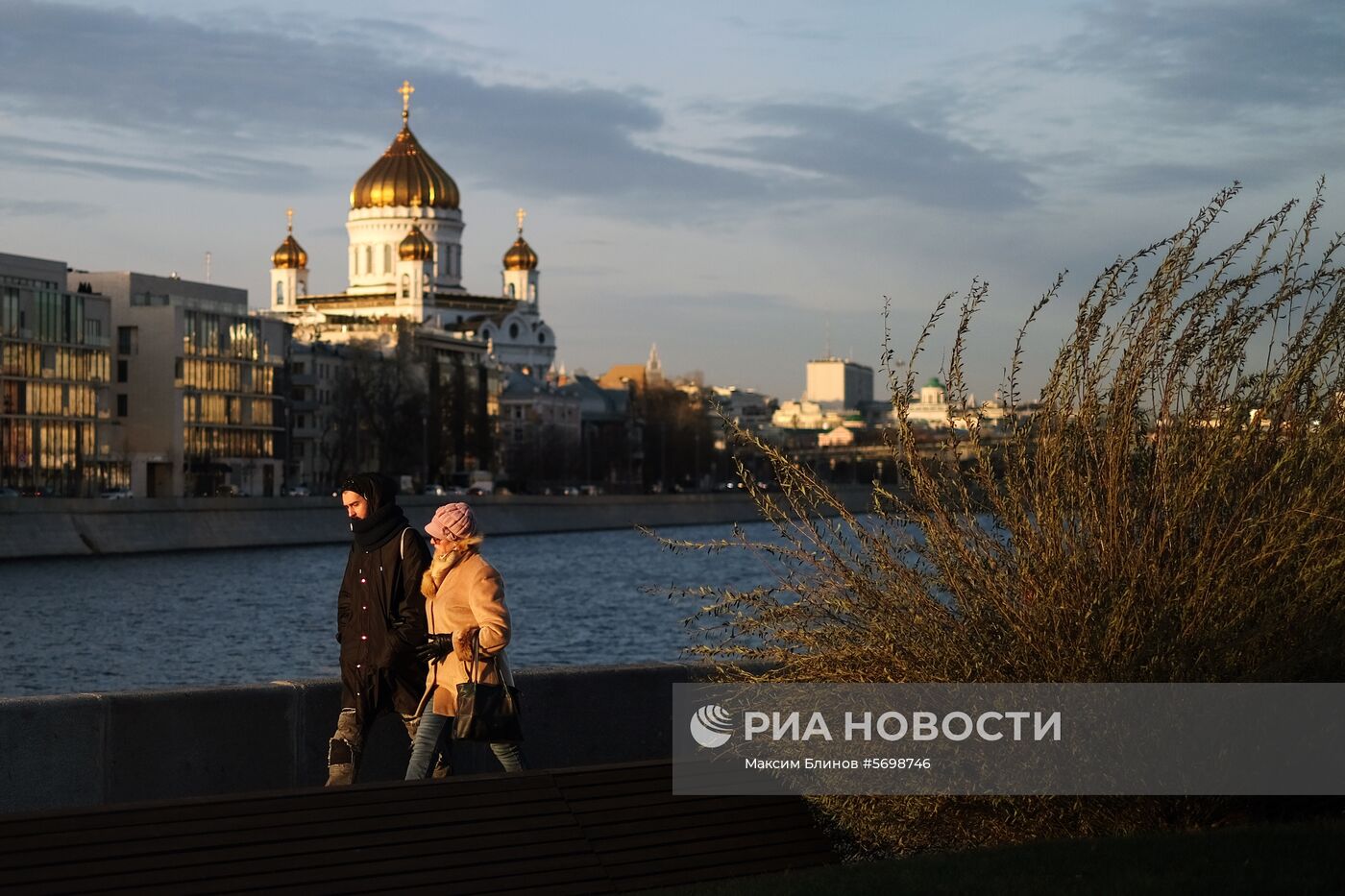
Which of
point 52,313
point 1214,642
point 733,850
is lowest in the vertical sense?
point 733,850

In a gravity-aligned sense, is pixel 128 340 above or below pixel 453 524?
above

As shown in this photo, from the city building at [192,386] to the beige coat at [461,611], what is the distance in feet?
279

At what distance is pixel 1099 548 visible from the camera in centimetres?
909

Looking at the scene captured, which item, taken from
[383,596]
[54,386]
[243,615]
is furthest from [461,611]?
[54,386]

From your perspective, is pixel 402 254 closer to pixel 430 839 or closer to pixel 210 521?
pixel 210 521

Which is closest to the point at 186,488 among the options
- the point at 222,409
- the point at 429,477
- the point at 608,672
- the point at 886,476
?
the point at 222,409

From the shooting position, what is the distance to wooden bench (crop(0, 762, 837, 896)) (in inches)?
291

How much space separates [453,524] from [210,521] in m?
60.7

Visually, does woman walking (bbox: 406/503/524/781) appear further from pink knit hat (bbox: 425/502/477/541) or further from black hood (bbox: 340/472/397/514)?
black hood (bbox: 340/472/397/514)

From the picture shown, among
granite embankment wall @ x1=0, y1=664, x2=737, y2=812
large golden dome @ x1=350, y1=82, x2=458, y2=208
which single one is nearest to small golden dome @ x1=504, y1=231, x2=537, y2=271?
large golden dome @ x1=350, y1=82, x2=458, y2=208

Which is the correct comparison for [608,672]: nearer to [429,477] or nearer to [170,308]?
[170,308]

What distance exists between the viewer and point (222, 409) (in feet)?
328

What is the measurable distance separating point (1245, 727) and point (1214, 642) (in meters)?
0.37

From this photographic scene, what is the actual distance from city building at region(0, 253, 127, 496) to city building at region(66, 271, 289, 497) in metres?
1.92
